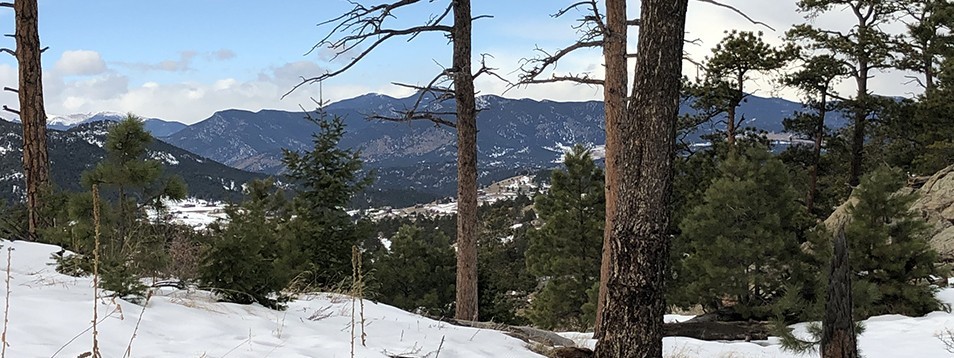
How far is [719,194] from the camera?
13141mm

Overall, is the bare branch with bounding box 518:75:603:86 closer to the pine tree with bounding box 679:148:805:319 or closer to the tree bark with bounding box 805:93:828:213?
the pine tree with bounding box 679:148:805:319

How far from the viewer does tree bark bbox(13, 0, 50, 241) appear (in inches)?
379

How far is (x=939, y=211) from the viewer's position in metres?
15.7

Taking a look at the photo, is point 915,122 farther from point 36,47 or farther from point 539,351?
point 36,47

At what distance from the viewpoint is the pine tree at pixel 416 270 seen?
752 inches

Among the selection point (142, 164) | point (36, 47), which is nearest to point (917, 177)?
point (142, 164)

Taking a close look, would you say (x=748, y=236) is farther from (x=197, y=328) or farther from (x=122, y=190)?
(x=197, y=328)

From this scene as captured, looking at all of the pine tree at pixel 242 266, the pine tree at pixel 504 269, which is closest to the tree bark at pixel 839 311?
the pine tree at pixel 242 266

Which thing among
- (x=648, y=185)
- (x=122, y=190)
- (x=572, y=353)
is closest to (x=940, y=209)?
(x=572, y=353)

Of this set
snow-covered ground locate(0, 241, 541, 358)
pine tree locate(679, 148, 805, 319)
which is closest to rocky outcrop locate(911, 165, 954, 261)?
pine tree locate(679, 148, 805, 319)

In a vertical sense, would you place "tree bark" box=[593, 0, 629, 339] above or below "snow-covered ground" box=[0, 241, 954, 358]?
above

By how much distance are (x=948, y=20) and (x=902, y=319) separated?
1201 centimetres

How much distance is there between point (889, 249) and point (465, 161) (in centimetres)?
801

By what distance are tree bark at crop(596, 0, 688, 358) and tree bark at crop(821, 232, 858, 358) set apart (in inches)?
42.0
